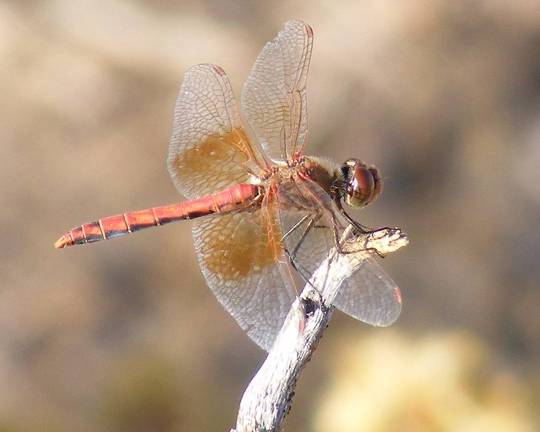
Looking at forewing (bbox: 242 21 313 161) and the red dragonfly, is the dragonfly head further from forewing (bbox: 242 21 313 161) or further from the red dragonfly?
forewing (bbox: 242 21 313 161)

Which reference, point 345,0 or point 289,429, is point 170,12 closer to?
point 345,0

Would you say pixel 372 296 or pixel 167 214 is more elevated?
pixel 167 214

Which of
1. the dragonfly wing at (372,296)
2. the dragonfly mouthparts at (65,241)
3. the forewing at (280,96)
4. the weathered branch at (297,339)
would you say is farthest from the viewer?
the forewing at (280,96)

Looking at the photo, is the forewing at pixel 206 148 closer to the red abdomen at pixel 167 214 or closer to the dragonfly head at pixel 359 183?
the red abdomen at pixel 167 214

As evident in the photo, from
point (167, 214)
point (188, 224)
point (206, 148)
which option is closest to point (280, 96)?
point (206, 148)

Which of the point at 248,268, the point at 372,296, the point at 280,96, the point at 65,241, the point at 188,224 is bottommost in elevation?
the point at 188,224

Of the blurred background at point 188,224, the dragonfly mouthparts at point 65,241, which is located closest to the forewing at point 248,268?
A: the dragonfly mouthparts at point 65,241

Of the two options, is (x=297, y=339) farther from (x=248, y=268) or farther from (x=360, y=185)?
(x=360, y=185)

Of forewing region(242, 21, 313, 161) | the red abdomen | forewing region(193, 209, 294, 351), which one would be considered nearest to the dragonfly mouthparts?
the red abdomen
